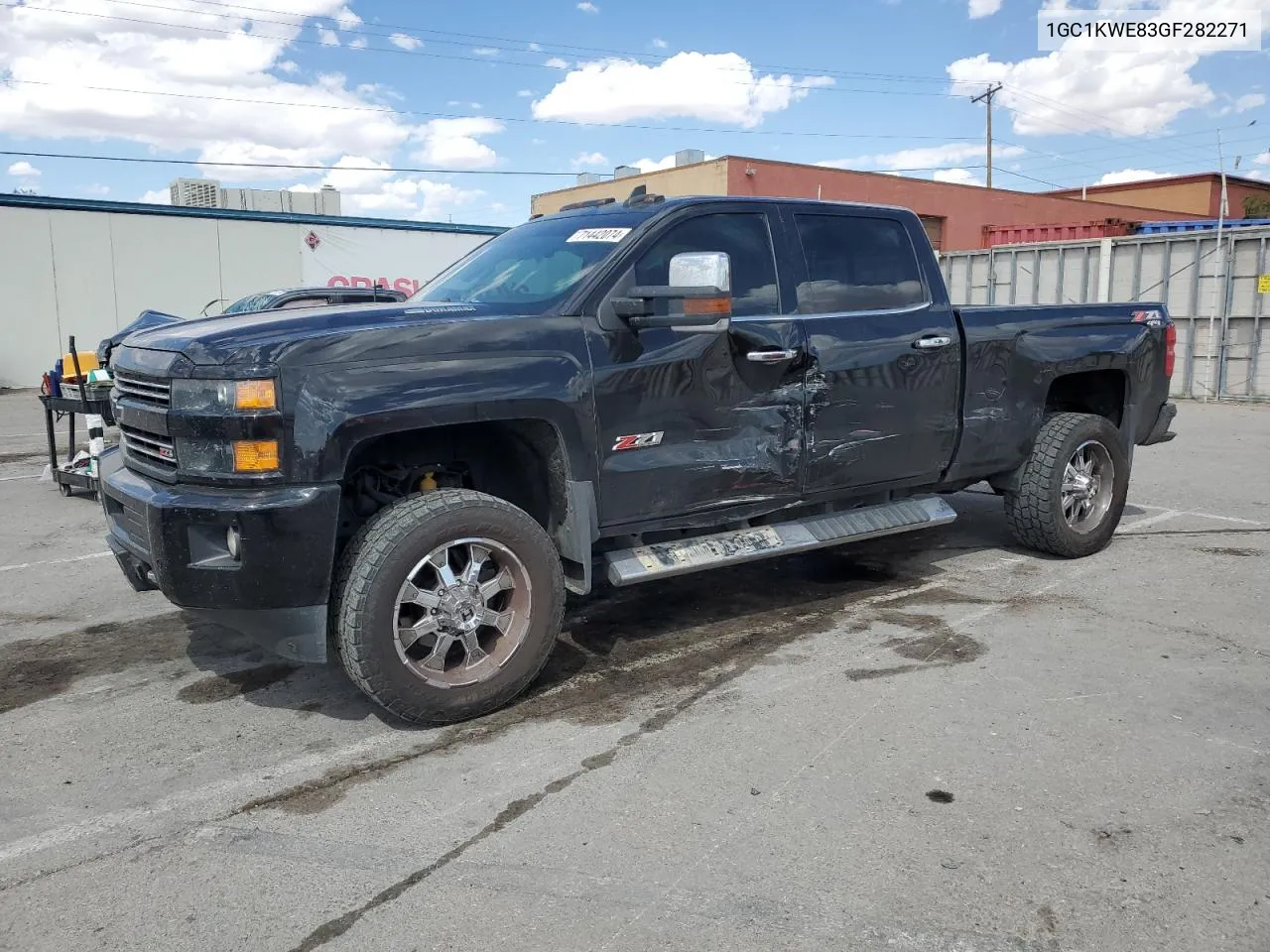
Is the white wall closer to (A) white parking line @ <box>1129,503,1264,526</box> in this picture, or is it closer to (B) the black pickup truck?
(B) the black pickup truck

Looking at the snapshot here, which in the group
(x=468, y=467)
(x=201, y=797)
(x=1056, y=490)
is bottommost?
(x=201, y=797)

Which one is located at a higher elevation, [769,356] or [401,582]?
[769,356]

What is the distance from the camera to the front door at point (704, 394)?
13.6 ft

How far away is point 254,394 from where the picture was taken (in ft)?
11.2

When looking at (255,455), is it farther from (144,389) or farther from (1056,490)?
(1056,490)

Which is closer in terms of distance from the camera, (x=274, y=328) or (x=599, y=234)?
(x=274, y=328)

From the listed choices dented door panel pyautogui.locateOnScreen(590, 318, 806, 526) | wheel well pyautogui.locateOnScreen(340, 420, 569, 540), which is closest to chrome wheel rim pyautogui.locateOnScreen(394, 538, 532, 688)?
wheel well pyautogui.locateOnScreen(340, 420, 569, 540)

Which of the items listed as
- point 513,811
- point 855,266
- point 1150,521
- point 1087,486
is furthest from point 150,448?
point 1150,521

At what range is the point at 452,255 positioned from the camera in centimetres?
3006

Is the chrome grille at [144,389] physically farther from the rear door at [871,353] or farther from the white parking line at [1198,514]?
the white parking line at [1198,514]

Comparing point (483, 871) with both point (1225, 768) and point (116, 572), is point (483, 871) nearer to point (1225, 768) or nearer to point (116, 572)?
point (1225, 768)

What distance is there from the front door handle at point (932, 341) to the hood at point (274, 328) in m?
2.17

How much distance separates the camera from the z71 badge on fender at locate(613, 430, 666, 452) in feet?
13.6

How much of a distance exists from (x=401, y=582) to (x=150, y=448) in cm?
114
